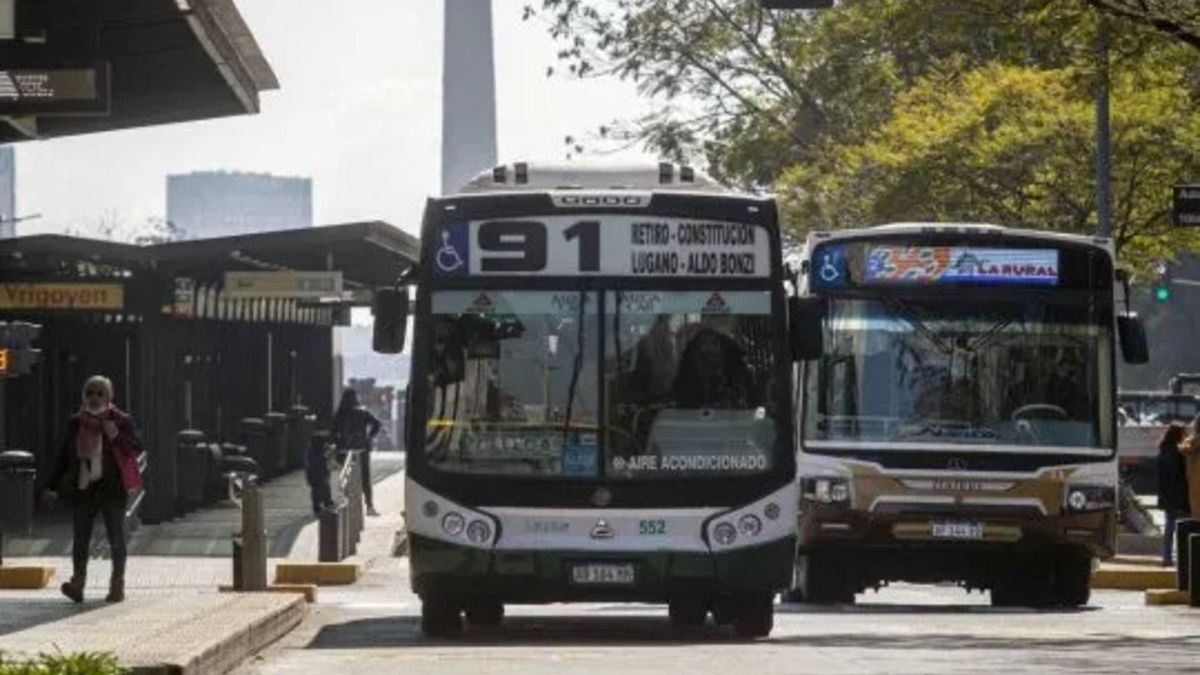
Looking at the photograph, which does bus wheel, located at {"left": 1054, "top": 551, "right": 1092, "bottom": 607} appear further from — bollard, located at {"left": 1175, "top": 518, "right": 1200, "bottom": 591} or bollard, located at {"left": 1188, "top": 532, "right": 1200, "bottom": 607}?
bollard, located at {"left": 1175, "top": 518, "right": 1200, "bottom": 591}

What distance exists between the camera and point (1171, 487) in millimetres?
37781

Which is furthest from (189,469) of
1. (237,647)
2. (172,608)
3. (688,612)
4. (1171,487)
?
(237,647)

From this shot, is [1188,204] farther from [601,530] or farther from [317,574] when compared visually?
[601,530]

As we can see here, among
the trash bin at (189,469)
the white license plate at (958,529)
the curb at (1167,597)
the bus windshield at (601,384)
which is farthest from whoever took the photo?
the trash bin at (189,469)

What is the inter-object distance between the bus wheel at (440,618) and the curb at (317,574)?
11.9 meters

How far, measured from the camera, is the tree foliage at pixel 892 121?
2109 inches

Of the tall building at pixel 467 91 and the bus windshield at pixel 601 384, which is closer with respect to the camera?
the bus windshield at pixel 601 384

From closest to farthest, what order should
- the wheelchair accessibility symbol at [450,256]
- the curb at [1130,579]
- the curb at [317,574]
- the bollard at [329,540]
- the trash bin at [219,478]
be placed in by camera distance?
the wheelchair accessibility symbol at [450,256], the curb at [317,574], the curb at [1130,579], the bollard at [329,540], the trash bin at [219,478]

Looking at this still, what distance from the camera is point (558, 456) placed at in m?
23.5

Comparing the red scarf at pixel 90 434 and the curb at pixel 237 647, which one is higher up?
the red scarf at pixel 90 434

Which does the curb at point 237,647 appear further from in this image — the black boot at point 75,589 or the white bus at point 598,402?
the black boot at point 75,589

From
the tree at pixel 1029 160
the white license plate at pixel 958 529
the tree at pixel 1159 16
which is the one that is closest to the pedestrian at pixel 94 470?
the white license plate at pixel 958 529

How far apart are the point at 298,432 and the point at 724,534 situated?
4350 cm

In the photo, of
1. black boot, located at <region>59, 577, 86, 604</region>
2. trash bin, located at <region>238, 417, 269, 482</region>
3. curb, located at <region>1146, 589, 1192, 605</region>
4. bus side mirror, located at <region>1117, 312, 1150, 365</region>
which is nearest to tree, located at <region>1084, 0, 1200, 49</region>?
bus side mirror, located at <region>1117, 312, 1150, 365</region>
